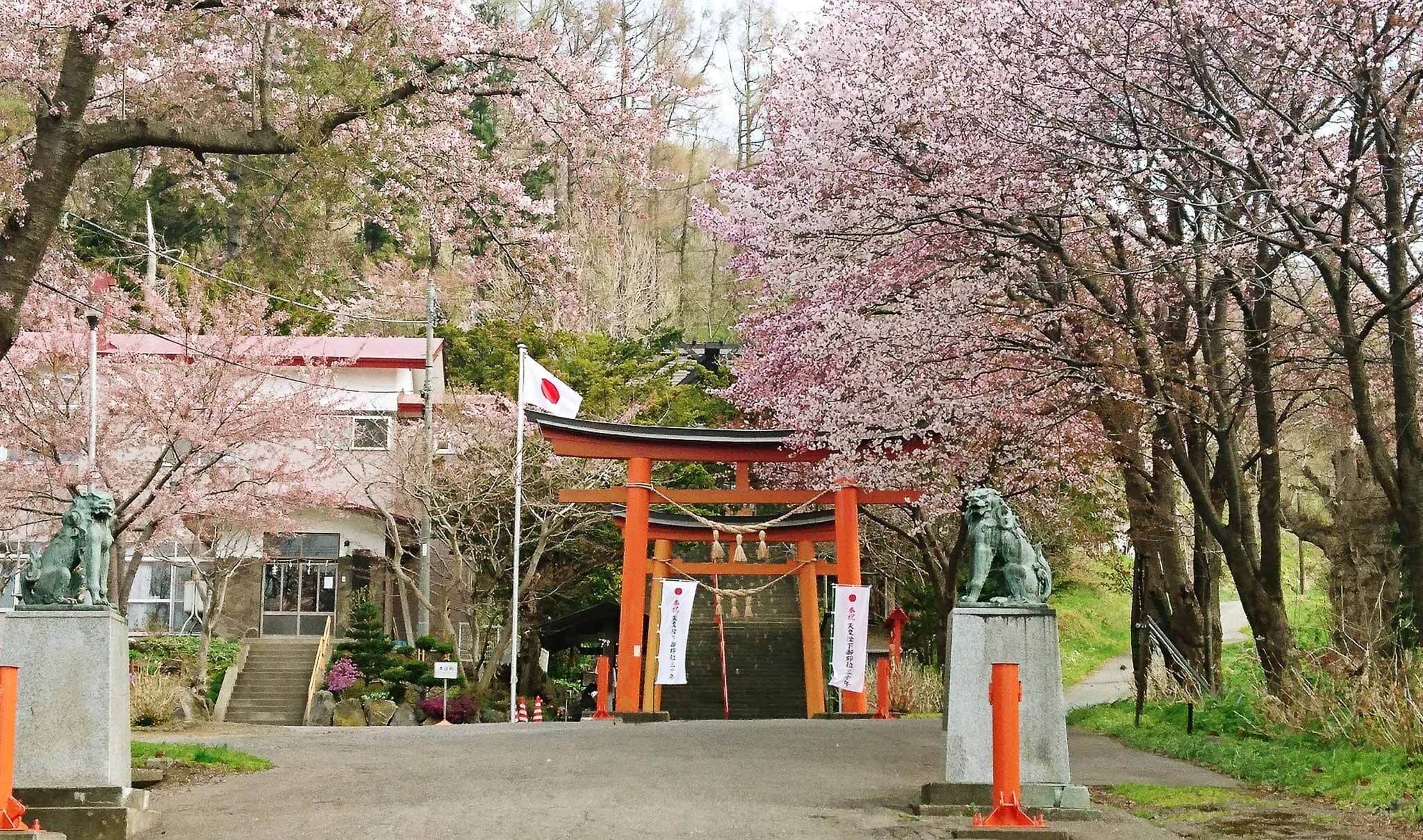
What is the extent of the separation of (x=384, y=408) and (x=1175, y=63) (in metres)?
25.2

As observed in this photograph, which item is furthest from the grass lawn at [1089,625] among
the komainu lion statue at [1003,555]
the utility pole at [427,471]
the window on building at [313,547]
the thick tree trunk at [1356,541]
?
the komainu lion statue at [1003,555]

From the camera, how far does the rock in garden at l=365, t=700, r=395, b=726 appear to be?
88.0 ft

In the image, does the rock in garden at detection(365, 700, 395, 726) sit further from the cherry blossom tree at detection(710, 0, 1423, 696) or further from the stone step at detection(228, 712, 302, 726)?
the cherry blossom tree at detection(710, 0, 1423, 696)

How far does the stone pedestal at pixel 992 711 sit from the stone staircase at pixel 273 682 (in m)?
21.7

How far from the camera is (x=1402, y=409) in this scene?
10469 millimetres

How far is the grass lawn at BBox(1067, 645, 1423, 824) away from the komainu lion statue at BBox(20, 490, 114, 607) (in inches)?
334

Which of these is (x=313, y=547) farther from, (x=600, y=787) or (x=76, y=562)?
(x=76, y=562)

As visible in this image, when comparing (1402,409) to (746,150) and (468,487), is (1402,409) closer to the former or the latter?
(468,487)

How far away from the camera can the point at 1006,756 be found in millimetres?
7492

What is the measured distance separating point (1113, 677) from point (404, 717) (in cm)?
1638

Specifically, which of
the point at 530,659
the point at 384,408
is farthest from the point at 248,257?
the point at 530,659

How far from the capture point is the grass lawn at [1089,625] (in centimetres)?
3425

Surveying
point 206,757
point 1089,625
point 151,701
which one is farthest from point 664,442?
point 1089,625

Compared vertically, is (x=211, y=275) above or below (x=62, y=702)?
above
